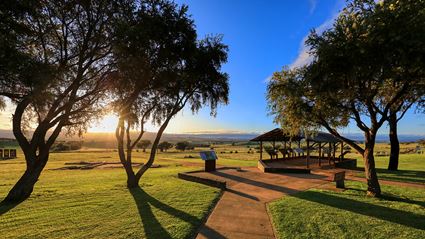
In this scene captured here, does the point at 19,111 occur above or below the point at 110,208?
above

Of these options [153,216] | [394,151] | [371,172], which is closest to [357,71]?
[371,172]

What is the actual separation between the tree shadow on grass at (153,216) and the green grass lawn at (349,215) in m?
2.47

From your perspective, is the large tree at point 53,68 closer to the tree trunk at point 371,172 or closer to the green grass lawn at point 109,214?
the green grass lawn at point 109,214

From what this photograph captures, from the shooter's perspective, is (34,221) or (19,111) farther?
(19,111)

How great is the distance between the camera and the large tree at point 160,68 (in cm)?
1233

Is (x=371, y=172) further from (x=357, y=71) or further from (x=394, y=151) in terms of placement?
(x=394, y=151)

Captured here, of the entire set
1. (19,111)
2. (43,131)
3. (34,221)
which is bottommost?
(34,221)

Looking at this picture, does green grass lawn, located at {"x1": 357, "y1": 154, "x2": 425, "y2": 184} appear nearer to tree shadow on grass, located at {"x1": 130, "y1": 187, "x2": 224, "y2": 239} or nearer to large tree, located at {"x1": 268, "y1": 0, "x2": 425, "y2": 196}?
large tree, located at {"x1": 268, "y1": 0, "x2": 425, "y2": 196}

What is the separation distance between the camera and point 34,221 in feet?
26.8

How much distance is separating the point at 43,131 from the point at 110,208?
516 cm

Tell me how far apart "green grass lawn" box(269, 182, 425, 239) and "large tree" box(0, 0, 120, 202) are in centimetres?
950

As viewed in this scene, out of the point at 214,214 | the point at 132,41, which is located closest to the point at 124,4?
the point at 132,41

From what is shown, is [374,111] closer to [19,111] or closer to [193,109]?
[193,109]

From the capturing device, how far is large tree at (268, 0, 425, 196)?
30.5ft
